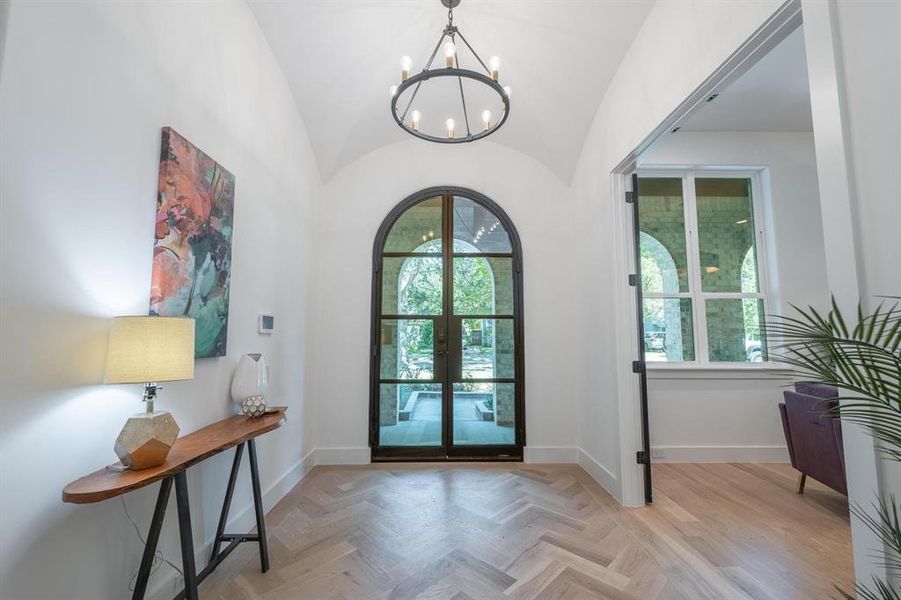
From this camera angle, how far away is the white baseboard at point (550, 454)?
4035 mm

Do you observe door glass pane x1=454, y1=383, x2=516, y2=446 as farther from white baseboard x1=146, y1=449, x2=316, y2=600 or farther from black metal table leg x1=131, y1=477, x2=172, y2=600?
black metal table leg x1=131, y1=477, x2=172, y2=600

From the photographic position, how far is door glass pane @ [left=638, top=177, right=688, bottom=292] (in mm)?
4379

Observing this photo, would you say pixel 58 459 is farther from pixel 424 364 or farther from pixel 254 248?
pixel 424 364

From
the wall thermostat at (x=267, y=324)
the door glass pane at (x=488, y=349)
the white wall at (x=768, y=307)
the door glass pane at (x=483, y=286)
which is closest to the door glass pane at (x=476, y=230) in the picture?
the door glass pane at (x=483, y=286)


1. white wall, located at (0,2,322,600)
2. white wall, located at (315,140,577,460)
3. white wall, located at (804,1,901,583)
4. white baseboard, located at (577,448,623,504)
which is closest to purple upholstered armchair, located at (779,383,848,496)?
white baseboard, located at (577,448,623,504)

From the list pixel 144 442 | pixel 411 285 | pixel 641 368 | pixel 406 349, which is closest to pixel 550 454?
pixel 641 368

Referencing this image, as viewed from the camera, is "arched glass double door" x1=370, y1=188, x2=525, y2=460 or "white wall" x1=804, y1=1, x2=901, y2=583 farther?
"arched glass double door" x1=370, y1=188, x2=525, y2=460

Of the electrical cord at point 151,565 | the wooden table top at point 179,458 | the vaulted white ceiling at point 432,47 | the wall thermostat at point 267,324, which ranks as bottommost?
the electrical cord at point 151,565

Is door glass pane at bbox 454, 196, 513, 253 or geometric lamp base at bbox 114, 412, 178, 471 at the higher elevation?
door glass pane at bbox 454, 196, 513, 253

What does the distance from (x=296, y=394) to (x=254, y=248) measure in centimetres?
144

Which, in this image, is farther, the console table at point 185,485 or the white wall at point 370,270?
the white wall at point 370,270

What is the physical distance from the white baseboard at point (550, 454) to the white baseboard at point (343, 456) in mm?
1639

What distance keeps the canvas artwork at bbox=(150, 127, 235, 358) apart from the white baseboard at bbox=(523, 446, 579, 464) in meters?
3.05

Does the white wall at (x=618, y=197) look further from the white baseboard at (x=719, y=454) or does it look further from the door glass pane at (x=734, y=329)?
the door glass pane at (x=734, y=329)
